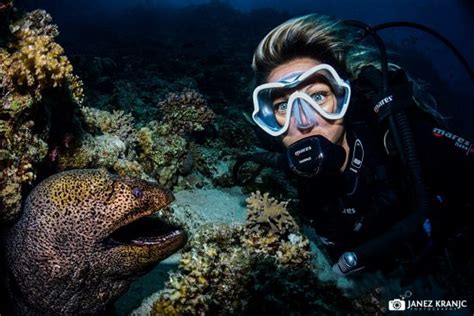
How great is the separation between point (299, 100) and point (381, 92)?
2.55ft

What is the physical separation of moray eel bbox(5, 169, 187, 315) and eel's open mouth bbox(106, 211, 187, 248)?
0.01m

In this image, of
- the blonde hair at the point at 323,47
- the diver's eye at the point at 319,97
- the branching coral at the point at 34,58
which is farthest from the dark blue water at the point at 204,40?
the diver's eye at the point at 319,97

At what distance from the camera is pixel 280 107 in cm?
367

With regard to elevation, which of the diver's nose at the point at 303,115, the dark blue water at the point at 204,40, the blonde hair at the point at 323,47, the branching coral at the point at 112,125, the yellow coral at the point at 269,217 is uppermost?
the blonde hair at the point at 323,47

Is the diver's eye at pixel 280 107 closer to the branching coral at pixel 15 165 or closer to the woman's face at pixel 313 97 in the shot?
the woman's face at pixel 313 97

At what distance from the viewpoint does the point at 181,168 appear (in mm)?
6102

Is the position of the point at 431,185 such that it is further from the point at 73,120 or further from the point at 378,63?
the point at 73,120

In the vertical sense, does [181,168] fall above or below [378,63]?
below

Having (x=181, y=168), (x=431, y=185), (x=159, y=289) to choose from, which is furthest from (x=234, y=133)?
(x=431, y=185)

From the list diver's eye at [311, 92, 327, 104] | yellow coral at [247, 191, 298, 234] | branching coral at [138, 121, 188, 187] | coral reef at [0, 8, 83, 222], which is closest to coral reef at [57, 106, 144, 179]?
branching coral at [138, 121, 188, 187]

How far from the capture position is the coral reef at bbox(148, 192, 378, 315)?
3.63 m

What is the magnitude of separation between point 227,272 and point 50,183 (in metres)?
2.31

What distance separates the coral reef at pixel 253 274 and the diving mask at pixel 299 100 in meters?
1.81

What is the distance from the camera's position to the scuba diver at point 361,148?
2705 millimetres
